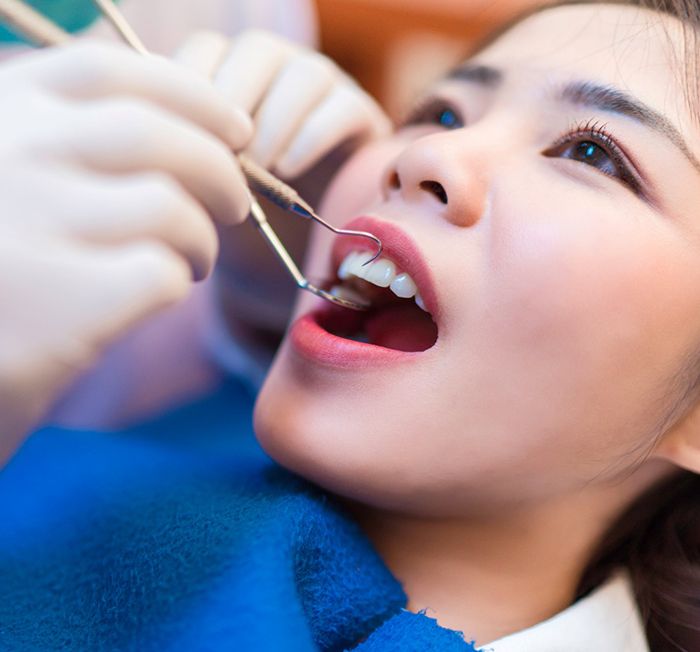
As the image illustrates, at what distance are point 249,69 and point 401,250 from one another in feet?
0.92

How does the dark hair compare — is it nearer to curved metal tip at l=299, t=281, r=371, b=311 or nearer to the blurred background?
curved metal tip at l=299, t=281, r=371, b=311

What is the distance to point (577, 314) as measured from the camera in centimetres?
54

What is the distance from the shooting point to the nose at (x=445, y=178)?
558 millimetres

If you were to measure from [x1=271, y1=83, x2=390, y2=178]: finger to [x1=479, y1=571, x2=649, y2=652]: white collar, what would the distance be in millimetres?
456

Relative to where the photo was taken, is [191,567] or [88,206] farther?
[191,567]

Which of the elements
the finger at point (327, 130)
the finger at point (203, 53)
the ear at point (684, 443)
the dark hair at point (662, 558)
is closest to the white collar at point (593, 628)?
the dark hair at point (662, 558)

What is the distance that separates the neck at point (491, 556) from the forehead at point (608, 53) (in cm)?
32

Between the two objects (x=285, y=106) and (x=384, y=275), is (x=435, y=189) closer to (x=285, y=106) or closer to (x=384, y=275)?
(x=384, y=275)

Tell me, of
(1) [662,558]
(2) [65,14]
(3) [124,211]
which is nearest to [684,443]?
(1) [662,558]

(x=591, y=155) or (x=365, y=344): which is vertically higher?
(x=591, y=155)

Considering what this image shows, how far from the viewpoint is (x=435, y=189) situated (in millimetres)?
592

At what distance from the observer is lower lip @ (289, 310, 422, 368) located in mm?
577

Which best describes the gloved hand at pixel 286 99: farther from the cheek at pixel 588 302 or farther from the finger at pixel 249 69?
the cheek at pixel 588 302

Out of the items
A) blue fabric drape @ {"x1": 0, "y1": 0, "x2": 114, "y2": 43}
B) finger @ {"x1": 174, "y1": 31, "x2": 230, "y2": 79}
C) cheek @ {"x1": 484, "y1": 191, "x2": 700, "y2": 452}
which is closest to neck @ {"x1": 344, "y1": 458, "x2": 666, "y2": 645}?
cheek @ {"x1": 484, "y1": 191, "x2": 700, "y2": 452}
